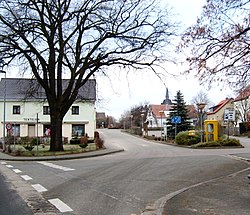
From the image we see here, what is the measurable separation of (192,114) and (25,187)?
88.9 meters

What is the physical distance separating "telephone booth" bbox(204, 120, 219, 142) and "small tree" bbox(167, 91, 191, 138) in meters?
13.1

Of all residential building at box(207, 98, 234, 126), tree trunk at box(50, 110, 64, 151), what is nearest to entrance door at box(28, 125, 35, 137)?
tree trunk at box(50, 110, 64, 151)

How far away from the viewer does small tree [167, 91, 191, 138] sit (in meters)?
52.9

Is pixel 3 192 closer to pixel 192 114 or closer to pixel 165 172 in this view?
pixel 165 172

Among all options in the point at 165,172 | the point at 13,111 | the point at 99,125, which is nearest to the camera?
the point at 165,172

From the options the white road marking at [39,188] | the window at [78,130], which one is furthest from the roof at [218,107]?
the white road marking at [39,188]

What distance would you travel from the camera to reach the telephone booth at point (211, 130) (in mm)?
38375

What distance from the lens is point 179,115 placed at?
53.4 metres

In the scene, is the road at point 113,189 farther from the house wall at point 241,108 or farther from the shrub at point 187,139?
the house wall at point 241,108

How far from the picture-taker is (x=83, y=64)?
102 feet

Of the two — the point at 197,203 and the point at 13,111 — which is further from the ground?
the point at 13,111

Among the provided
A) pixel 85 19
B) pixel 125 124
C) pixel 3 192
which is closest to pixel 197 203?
pixel 3 192

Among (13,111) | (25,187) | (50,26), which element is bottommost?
(25,187)

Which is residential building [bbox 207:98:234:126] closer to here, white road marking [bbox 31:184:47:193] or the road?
the road
